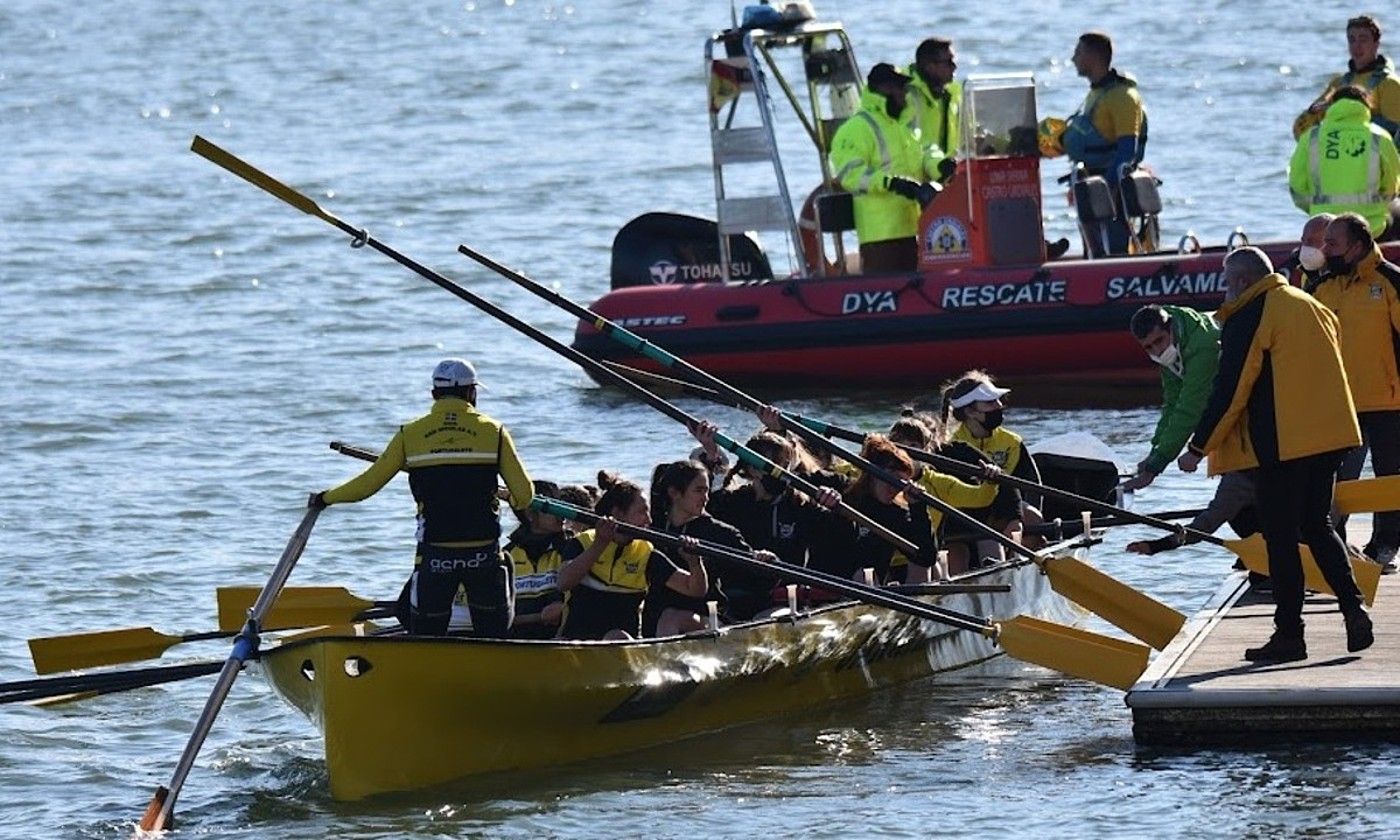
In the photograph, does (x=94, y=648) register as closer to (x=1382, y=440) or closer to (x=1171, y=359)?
(x=1171, y=359)

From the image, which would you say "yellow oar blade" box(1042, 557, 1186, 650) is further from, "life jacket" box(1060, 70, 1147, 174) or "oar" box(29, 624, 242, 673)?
"life jacket" box(1060, 70, 1147, 174)

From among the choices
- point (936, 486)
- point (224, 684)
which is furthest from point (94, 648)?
point (936, 486)

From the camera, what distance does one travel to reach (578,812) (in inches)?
421

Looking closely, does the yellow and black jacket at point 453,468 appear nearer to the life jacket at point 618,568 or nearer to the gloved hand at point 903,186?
the life jacket at point 618,568

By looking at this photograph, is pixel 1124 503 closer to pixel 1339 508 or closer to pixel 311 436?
pixel 1339 508

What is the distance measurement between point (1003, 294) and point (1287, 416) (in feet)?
26.8

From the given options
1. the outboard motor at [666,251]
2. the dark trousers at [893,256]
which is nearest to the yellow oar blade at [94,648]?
the dark trousers at [893,256]

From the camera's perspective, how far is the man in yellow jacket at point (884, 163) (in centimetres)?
1841

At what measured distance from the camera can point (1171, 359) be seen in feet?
38.8

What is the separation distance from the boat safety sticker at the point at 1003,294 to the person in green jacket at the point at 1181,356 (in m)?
6.51

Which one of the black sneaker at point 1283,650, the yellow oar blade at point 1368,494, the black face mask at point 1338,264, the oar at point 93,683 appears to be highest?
the black face mask at point 1338,264

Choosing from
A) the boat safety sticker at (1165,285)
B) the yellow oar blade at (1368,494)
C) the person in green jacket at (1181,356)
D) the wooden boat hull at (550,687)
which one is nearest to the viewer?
the wooden boat hull at (550,687)

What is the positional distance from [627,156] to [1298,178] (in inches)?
632

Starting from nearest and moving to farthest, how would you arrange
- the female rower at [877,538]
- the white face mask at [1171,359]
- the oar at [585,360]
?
the oar at [585,360] < the white face mask at [1171,359] < the female rower at [877,538]
